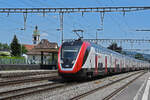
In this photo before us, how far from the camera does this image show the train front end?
1858 centimetres

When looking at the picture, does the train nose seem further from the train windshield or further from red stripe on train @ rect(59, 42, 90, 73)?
red stripe on train @ rect(59, 42, 90, 73)

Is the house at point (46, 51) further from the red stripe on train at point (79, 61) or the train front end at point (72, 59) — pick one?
the red stripe on train at point (79, 61)

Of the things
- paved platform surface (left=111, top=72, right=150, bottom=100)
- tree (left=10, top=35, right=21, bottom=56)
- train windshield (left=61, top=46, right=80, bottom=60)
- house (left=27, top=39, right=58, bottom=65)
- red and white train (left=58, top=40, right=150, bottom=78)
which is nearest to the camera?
paved platform surface (left=111, top=72, right=150, bottom=100)

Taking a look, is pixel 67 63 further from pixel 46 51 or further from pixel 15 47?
pixel 15 47

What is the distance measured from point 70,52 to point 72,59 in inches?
29.6

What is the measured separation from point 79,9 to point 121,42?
1008 inches

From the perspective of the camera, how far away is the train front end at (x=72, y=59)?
61.0ft

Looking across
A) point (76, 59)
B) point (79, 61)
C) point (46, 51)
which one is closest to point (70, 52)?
point (76, 59)

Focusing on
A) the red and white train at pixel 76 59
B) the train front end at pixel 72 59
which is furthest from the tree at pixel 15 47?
the train front end at pixel 72 59

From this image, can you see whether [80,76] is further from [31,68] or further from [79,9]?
[31,68]

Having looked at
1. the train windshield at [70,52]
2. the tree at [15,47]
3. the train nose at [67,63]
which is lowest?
the train nose at [67,63]

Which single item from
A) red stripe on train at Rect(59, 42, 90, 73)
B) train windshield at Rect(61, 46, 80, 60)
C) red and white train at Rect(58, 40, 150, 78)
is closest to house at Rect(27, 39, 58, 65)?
red and white train at Rect(58, 40, 150, 78)

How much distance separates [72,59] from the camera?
18734 mm

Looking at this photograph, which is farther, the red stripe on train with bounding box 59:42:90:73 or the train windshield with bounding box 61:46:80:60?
the train windshield with bounding box 61:46:80:60
